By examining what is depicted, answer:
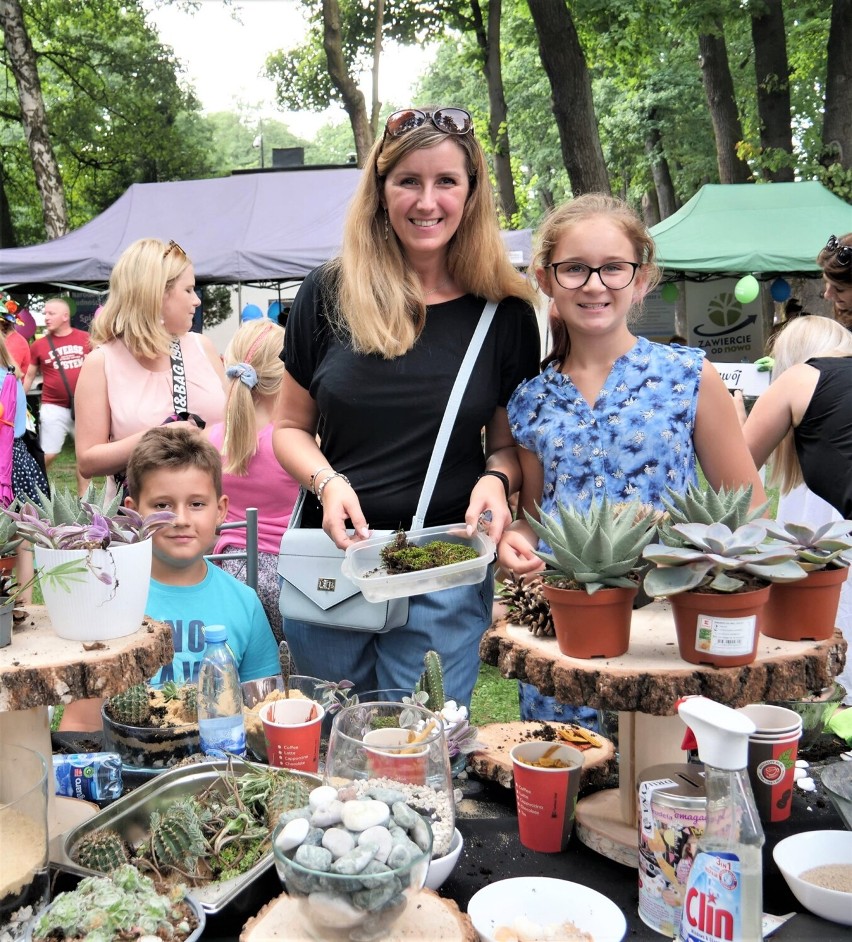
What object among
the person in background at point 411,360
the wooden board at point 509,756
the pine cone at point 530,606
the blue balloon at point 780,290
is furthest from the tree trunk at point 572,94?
the pine cone at point 530,606

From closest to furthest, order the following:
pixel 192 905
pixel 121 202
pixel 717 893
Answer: pixel 717 893 < pixel 192 905 < pixel 121 202

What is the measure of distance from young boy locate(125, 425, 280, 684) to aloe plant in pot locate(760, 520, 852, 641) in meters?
1.58

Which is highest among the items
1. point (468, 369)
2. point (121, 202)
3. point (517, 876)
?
point (121, 202)

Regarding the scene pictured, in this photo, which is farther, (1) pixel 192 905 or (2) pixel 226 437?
(2) pixel 226 437

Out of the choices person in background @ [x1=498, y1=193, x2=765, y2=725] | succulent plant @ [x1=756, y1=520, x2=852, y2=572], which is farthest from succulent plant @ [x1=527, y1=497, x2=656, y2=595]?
person in background @ [x1=498, y1=193, x2=765, y2=725]

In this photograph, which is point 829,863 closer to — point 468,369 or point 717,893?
point 717,893

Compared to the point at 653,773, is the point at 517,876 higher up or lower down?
lower down

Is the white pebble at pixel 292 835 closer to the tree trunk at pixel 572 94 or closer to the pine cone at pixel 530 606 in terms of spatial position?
the pine cone at pixel 530 606

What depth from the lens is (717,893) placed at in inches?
47.6

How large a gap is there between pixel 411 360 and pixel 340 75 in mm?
10812

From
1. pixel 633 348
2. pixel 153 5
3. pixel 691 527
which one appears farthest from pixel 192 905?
pixel 153 5

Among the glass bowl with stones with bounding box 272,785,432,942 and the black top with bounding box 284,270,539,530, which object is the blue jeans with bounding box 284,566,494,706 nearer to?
the black top with bounding box 284,270,539,530

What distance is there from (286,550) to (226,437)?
147 cm

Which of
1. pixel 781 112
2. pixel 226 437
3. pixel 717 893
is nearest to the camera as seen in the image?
pixel 717 893
